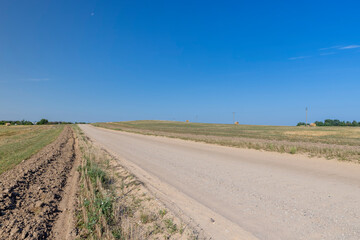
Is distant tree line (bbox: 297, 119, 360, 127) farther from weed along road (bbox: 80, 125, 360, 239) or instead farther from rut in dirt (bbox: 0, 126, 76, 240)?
rut in dirt (bbox: 0, 126, 76, 240)

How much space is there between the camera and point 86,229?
446 centimetres

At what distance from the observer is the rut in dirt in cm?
433

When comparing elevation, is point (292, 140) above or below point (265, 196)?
above

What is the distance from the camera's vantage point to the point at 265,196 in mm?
6148

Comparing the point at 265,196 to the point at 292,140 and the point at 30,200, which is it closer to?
the point at 30,200

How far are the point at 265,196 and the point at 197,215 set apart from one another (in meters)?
2.53

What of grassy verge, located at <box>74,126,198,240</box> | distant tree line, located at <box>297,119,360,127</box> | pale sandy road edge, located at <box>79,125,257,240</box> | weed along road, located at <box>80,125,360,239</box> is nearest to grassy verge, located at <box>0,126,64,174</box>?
grassy verge, located at <box>74,126,198,240</box>

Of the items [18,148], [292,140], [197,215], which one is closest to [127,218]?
[197,215]

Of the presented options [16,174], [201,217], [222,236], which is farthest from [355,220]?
[16,174]

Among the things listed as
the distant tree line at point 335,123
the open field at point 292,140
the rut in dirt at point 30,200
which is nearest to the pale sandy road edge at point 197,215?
the rut in dirt at point 30,200

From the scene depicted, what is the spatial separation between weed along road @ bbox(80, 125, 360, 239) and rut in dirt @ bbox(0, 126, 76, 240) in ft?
10.1

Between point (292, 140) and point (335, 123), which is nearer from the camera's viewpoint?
point (292, 140)

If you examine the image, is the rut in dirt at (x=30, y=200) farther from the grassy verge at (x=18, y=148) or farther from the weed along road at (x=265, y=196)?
the weed along road at (x=265, y=196)

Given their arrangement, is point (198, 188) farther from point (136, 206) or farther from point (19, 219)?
point (19, 219)
